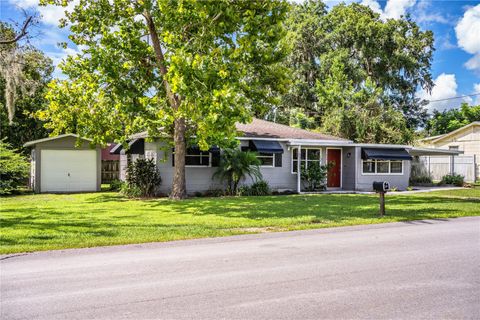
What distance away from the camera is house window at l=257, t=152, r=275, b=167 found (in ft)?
69.8

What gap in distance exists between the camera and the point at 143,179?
1866cm

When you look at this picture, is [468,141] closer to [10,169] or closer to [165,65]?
[165,65]

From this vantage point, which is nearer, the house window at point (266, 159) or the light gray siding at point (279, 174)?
the light gray siding at point (279, 174)

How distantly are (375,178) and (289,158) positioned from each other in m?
5.21

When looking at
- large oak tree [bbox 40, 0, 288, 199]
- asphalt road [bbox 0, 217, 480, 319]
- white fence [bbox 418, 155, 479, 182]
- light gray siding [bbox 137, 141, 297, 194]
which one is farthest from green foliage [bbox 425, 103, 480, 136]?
asphalt road [bbox 0, 217, 480, 319]

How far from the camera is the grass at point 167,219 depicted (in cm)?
855

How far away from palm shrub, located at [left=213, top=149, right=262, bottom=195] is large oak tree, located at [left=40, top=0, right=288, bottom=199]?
2100mm

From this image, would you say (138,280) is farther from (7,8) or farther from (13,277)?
(7,8)

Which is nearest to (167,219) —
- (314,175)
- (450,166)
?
(314,175)

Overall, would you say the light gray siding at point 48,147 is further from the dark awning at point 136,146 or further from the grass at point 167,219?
the grass at point 167,219

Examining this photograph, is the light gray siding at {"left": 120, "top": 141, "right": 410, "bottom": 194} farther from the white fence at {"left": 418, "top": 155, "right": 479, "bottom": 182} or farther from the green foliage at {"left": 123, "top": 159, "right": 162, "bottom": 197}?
the white fence at {"left": 418, "top": 155, "right": 479, "bottom": 182}

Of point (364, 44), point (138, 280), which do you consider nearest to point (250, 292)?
point (138, 280)

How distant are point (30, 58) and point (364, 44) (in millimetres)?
29271

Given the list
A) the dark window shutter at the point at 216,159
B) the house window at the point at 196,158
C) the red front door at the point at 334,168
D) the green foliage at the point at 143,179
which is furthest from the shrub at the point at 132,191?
the red front door at the point at 334,168
